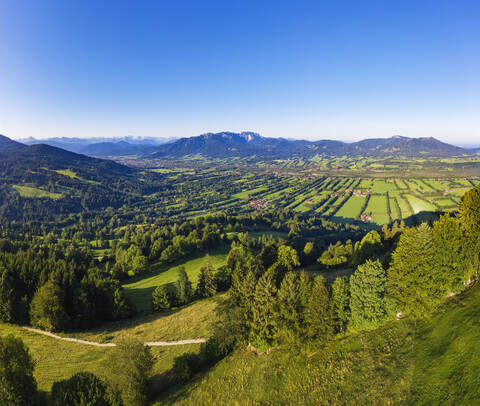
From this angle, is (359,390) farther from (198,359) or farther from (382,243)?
(382,243)

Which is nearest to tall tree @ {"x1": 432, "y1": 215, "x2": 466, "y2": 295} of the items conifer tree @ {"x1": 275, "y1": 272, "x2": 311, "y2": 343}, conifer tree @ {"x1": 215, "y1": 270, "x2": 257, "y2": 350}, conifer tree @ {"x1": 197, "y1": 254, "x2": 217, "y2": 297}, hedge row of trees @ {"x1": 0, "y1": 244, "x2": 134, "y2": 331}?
conifer tree @ {"x1": 275, "y1": 272, "x2": 311, "y2": 343}

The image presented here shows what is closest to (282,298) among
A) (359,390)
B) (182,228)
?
(359,390)

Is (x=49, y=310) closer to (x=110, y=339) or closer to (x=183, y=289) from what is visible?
(x=110, y=339)

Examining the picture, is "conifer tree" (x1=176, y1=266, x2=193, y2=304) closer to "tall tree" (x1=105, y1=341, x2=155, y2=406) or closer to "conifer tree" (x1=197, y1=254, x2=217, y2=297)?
"conifer tree" (x1=197, y1=254, x2=217, y2=297)

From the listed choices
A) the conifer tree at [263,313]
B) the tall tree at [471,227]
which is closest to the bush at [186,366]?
the conifer tree at [263,313]

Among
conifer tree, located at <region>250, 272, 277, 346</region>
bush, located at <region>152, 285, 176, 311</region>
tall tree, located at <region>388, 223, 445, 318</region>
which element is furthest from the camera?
bush, located at <region>152, 285, 176, 311</region>

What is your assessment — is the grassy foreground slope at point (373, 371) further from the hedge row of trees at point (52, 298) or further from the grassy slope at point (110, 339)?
the hedge row of trees at point (52, 298)
